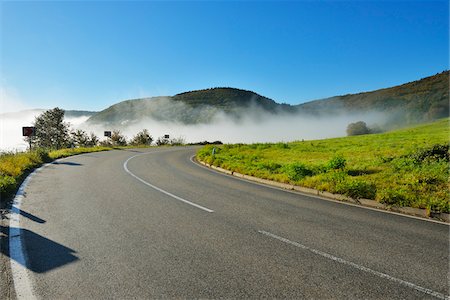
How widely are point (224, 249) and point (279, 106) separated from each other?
15214 centimetres

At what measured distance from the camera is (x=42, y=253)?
14.0 ft

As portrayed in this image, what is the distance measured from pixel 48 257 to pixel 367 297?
4.30m

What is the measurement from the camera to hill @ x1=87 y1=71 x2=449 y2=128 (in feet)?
198

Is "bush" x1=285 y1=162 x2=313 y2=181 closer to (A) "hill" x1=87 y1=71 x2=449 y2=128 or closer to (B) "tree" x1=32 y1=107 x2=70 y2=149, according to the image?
(A) "hill" x1=87 y1=71 x2=449 y2=128

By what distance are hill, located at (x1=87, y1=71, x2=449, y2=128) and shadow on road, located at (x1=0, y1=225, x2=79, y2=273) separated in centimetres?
6236

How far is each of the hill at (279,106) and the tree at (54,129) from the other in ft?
212

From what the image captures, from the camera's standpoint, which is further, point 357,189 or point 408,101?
point 408,101

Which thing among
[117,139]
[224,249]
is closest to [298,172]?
[224,249]

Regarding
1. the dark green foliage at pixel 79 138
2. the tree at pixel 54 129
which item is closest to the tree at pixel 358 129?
the dark green foliage at pixel 79 138

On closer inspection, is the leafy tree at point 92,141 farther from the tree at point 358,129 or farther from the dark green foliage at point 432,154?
the dark green foliage at point 432,154

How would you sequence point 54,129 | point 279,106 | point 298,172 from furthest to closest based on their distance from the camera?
point 279,106 < point 54,129 < point 298,172

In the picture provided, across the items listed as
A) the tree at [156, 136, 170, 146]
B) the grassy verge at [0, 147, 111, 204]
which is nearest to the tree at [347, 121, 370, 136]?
the tree at [156, 136, 170, 146]

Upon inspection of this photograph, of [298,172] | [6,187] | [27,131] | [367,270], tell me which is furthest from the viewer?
[27,131]

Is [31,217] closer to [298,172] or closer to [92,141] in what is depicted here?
[298,172]
